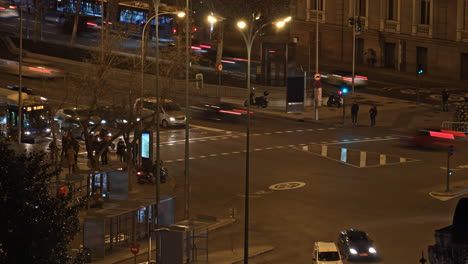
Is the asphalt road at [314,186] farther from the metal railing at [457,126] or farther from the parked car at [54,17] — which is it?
the parked car at [54,17]

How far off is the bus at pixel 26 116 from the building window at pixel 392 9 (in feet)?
122

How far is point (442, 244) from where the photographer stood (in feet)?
38.5

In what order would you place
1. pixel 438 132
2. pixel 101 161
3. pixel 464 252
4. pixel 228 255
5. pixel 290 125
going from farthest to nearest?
pixel 290 125 < pixel 438 132 < pixel 101 161 < pixel 228 255 < pixel 464 252

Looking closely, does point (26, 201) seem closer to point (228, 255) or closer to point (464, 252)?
point (464, 252)

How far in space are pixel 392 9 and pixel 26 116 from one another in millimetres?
38799

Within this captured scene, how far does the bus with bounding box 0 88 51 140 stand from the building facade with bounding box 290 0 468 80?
2649 cm

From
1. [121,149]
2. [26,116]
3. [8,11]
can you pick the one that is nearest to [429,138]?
[121,149]

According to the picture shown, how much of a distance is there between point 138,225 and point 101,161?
1186cm

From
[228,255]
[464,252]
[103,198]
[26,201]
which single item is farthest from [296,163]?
[464,252]

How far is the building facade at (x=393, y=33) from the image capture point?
7031 cm

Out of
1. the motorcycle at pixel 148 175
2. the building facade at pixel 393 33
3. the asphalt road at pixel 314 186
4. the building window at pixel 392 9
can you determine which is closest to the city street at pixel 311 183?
the asphalt road at pixel 314 186

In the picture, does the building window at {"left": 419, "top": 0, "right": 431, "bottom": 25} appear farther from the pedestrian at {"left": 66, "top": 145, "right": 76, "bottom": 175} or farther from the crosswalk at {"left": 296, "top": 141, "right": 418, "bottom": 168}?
the pedestrian at {"left": 66, "top": 145, "right": 76, "bottom": 175}

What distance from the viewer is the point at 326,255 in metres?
25.7

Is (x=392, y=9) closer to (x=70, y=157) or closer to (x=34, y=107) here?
(x=34, y=107)
